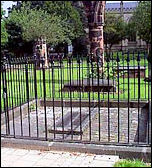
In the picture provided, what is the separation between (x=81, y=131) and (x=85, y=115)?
172 centimetres

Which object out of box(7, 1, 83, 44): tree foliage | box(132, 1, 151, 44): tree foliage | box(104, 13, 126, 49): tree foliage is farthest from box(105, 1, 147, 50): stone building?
box(7, 1, 83, 44): tree foliage

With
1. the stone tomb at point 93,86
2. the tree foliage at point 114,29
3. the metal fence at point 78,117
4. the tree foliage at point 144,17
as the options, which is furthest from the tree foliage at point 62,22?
the metal fence at point 78,117

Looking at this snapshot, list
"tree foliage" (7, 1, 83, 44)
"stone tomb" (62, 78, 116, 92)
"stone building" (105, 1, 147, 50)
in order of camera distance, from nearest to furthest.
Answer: "stone tomb" (62, 78, 116, 92)
"tree foliage" (7, 1, 83, 44)
"stone building" (105, 1, 147, 50)

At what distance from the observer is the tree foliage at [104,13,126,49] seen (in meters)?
35.8

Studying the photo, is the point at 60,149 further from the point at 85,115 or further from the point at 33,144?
the point at 85,115

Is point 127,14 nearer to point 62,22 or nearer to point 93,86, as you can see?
point 62,22

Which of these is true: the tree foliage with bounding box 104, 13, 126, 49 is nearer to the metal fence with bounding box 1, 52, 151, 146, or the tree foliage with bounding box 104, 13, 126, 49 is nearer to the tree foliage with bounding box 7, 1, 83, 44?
the tree foliage with bounding box 7, 1, 83, 44

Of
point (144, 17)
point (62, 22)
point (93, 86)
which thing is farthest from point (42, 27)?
point (93, 86)

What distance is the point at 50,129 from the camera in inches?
252

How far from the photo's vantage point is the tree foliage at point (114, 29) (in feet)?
117

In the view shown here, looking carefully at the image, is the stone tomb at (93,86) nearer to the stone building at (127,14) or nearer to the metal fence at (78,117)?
the metal fence at (78,117)

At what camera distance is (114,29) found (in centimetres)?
3678

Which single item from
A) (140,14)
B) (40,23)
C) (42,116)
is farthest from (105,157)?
(140,14)

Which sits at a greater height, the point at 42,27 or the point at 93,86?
the point at 42,27
